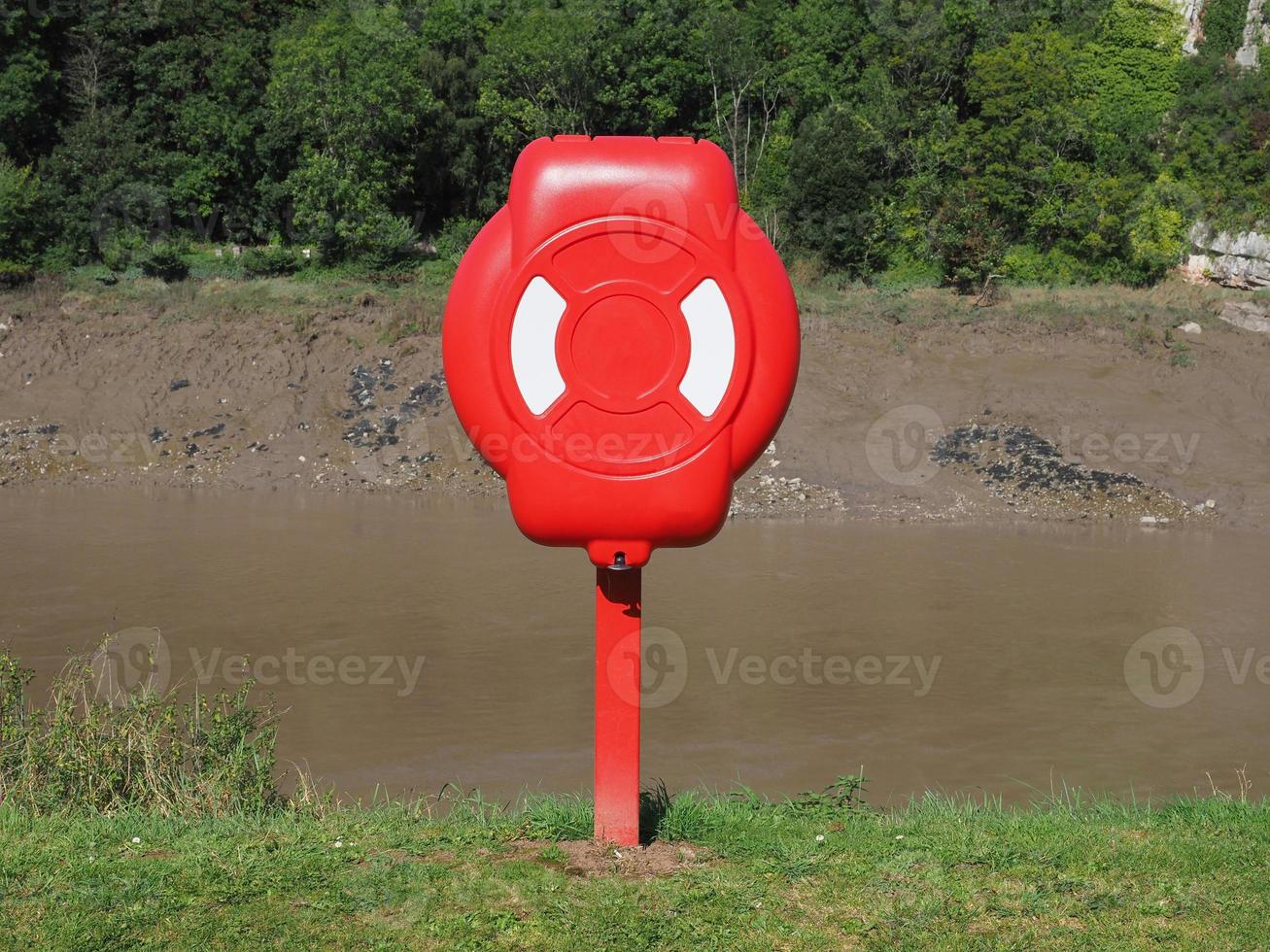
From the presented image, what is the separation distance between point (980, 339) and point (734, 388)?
653 inches

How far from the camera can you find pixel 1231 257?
2272 centimetres

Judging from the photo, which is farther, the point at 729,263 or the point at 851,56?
the point at 851,56

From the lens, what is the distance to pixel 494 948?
3.10 m

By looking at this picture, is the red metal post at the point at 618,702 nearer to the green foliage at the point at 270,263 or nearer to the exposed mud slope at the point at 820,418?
the exposed mud slope at the point at 820,418

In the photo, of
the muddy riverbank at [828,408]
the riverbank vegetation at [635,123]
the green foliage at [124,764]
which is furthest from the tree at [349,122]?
the green foliage at [124,764]

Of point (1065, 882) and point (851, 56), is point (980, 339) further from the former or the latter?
point (1065, 882)

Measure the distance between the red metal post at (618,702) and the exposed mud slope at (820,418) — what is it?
12065 millimetres

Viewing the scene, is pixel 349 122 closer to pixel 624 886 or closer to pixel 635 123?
pixel 635 123

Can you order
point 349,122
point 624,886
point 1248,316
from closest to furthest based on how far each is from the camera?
point 624,886 < point 1248,316 < point 349,122


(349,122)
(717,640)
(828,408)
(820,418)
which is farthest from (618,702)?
(349,122)

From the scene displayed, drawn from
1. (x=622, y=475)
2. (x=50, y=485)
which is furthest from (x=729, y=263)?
(x=50, y=485)

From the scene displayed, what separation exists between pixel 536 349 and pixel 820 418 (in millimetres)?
14303

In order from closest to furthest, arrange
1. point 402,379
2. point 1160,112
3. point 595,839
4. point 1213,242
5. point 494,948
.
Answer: point 494,948
point 595,839
point 402,379
point 1213,242
point 1160,112

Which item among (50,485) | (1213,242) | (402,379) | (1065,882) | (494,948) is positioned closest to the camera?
(494,948)
